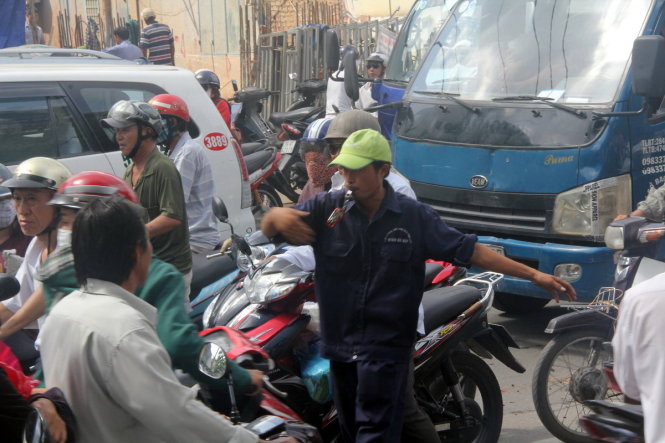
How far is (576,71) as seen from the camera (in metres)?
6.32

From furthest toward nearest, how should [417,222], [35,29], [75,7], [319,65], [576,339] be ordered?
[75,7] → [35,29] → [319,65] → [576,339] → [417,222]

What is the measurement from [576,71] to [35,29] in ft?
41.2

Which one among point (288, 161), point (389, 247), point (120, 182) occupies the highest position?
point (120, 182)

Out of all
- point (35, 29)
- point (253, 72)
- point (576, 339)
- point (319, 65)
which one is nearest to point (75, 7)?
point (35, 29)

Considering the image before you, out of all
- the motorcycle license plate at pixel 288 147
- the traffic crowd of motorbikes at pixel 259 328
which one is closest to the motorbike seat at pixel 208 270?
the traffic crowd of motorbikes at pixel 259 328

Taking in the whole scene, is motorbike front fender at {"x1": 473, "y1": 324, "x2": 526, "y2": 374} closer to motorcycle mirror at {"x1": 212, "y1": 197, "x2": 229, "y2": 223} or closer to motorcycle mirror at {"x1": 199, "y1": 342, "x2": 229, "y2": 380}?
motorcycle mirror at {"x1": 212, "y1": 197, "x2": 229, "y2": 223}

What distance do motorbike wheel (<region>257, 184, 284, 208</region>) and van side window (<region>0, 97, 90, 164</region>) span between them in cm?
407

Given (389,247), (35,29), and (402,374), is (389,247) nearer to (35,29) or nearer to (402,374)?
(402,374)

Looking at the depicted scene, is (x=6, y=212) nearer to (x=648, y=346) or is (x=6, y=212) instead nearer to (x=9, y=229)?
(x=9, y=229)

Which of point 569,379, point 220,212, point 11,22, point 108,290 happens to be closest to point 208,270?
point 220,212

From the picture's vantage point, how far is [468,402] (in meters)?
4.44

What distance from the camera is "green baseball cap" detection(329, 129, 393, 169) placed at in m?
3.48

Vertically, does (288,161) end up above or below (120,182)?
below

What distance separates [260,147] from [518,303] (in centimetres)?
419
